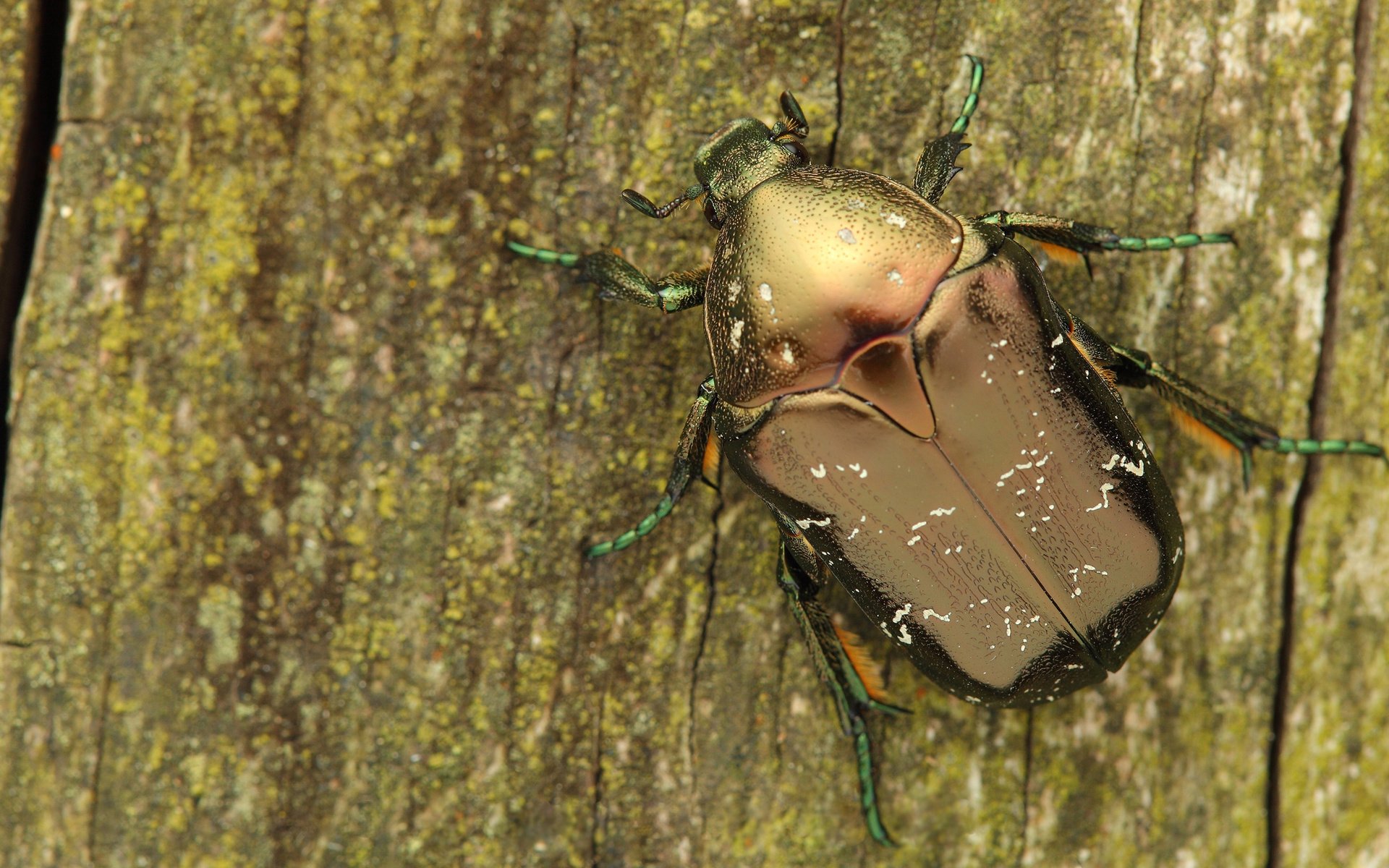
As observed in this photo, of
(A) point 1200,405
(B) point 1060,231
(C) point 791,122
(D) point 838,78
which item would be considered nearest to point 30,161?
(C) point 791,122

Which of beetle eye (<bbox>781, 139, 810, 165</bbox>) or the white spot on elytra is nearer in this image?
the white spot on elytra

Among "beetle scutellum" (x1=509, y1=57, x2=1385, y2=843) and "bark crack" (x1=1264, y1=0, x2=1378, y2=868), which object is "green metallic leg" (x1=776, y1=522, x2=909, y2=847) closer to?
"beetle scutellum" (x1=509, y1=57, x2=1385, y2=843)

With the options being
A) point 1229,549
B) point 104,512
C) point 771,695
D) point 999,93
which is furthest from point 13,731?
point 1229,549

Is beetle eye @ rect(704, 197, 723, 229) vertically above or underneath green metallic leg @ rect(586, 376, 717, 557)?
above

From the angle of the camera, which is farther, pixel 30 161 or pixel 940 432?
pixel 30 161

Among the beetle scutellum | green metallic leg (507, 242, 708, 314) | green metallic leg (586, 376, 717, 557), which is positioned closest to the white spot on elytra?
the beetle scutellum

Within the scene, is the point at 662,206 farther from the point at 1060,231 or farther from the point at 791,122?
the point at 1060,231

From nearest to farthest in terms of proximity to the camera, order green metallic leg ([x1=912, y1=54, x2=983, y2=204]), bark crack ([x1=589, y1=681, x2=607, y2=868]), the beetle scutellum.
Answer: the beetle scutellum, green metallic leg ([x1=912, y1=54, x2=983, y2=204]), bark crack ([x1=589, y1=681, x2=607, y2=868])
